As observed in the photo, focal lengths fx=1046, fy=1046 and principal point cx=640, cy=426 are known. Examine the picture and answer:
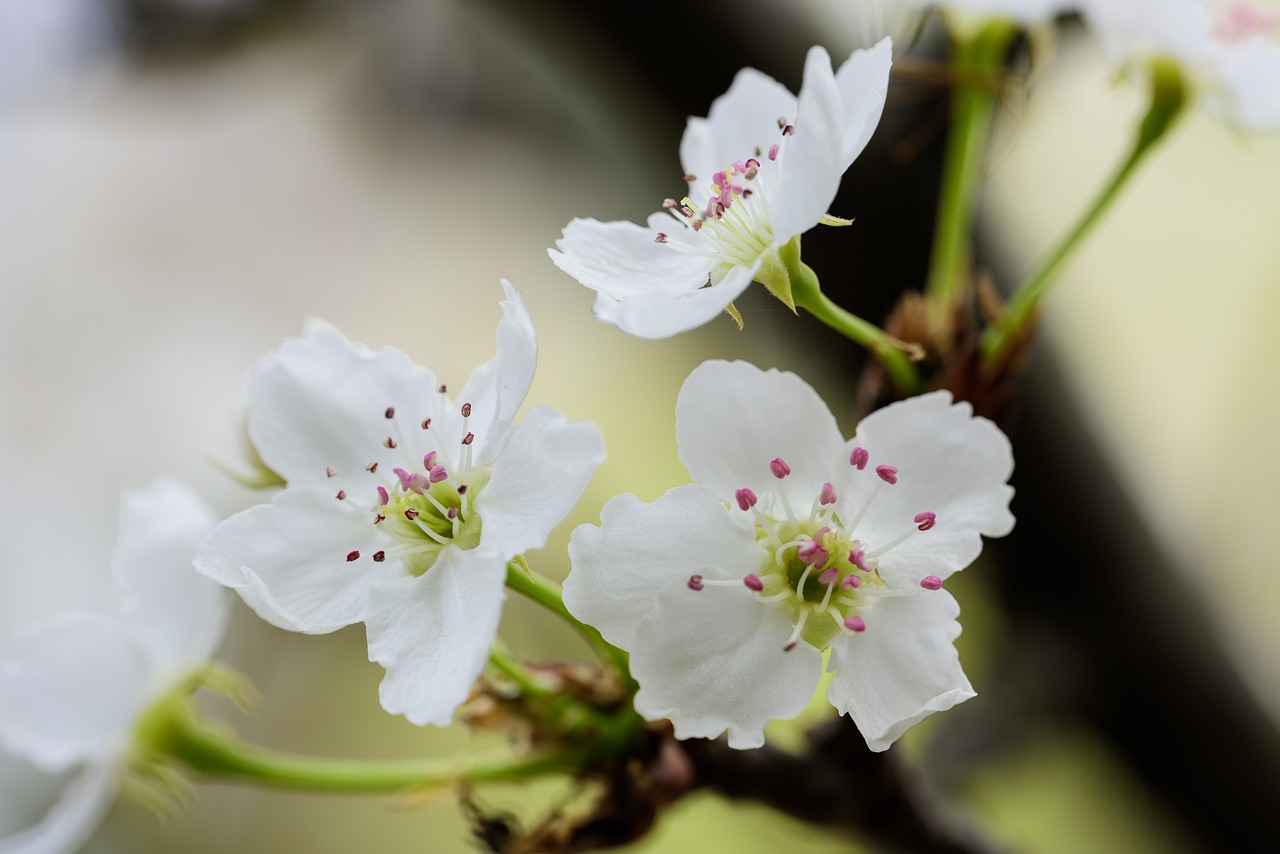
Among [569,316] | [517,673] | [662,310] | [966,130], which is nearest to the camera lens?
[662,310]

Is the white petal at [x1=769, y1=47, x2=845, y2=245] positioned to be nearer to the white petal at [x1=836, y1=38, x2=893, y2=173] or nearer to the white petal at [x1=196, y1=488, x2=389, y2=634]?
the white petal at [x1=836, y1=38, x2=893, y2=173]

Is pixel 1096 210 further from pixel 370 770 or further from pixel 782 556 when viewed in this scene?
pixel 370 770

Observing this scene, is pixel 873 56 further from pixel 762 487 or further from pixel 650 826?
pixel 650 826

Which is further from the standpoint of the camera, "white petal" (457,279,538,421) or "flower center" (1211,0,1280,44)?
"flower center" (1211,0,1280,44)

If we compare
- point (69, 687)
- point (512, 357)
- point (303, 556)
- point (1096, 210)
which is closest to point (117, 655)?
point (69, 687)

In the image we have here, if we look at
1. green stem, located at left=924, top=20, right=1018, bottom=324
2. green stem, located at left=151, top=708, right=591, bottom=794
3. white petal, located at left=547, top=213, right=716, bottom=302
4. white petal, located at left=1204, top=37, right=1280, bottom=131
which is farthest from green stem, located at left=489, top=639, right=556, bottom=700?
white petal, located at left=1204, top=37, right=1280, bottom=131

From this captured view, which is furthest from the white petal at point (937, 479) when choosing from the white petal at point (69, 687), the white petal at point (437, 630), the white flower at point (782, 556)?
the white petal at point (69, 687)

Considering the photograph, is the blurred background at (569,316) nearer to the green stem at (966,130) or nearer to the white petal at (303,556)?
the green stem at (966,130)
